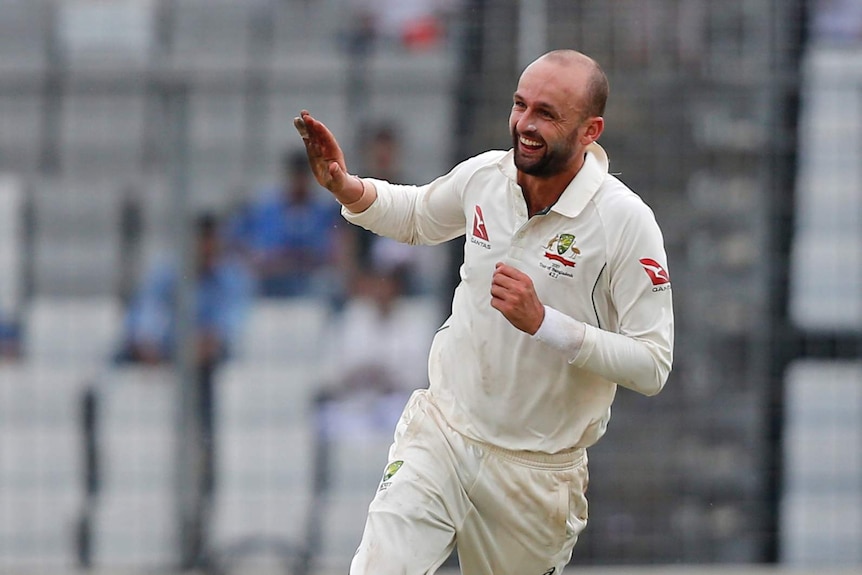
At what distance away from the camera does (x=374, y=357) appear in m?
7.65

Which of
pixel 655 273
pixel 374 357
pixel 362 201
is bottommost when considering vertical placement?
pixel 374 357

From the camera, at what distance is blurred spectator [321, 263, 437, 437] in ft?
25.1

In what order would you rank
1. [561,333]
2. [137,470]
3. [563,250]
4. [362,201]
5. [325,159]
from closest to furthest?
[561,333] → [563,250] → [325,159] → [362,201] → [137,470]

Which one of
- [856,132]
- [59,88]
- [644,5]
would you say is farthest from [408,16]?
[856,132]

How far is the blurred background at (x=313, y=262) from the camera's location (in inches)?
301

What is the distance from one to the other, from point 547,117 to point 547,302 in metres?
0.53

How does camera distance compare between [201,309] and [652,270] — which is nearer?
[652,270]

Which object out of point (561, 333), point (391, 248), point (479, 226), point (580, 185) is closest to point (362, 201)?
point (479, 226)

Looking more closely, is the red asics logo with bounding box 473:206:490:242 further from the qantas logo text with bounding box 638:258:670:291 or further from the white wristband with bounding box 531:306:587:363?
the qantas logo text with bounding box 638:258:670:291

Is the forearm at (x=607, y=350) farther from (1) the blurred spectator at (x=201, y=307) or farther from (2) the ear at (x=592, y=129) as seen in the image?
(1) the blurred spectator at (x=201, y=307)

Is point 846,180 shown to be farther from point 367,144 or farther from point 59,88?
point 59,88

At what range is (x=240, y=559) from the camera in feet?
25.1

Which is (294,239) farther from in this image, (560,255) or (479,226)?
(560,255)

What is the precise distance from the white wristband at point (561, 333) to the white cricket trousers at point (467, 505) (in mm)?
442
